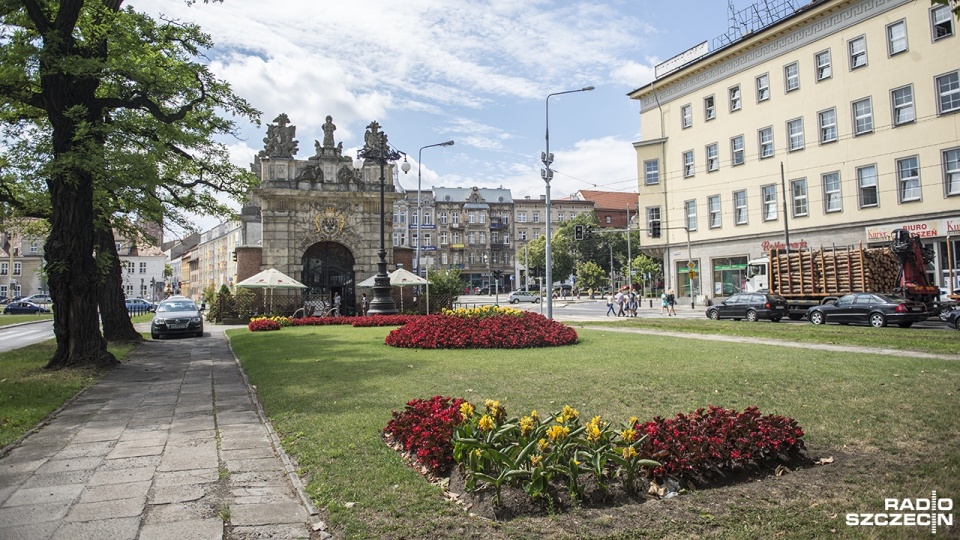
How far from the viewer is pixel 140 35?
14945 mm

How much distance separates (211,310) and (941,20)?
39.6 m

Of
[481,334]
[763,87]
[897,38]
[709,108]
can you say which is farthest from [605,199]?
[481,334]

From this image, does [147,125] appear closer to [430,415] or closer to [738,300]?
[430,415]

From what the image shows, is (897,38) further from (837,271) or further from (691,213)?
(691,213)

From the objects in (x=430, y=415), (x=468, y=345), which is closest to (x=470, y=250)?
(x=468, y=345)

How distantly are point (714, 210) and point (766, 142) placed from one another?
5.55m

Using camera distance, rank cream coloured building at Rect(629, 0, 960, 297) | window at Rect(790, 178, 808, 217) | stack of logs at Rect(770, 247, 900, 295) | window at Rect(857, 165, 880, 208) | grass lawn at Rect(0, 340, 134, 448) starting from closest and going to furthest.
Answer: grass lawn at Rect(0, 340, 134, 448) → stack of logs at Rect(770, 247, 900, 295) → cream coloured building at Rect(629, 0, 960, 297) → window at Rect(857, 165, 880, 208) → window at Rect(790, 178, 808, 217)

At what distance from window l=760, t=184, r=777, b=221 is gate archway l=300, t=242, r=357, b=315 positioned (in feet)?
83.5

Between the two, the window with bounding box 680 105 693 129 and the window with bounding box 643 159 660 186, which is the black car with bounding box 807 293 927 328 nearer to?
the window with bounding box 680 105 693 129

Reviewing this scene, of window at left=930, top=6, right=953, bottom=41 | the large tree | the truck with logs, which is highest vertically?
window at left=930, top=6, right=953, bottom=41

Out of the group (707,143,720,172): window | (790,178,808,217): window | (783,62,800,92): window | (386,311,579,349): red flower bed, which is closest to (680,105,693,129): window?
(707,143,720,172): window

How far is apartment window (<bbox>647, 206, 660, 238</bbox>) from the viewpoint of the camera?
4159cm

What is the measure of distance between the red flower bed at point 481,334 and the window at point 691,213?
27354 mm

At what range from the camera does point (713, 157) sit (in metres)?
40.3
